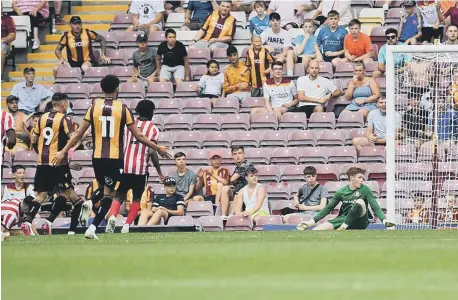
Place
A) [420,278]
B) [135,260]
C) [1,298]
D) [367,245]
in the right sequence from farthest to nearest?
[367,245] < [135,260] < [420,278] < [1,298]

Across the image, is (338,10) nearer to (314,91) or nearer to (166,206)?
(314,91)

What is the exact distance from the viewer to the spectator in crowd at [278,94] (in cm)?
1934

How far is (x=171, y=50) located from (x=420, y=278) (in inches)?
481

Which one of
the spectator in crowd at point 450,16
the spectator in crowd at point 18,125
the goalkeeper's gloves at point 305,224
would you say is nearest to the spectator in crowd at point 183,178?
the goalkeeper's gloves at point 305,224

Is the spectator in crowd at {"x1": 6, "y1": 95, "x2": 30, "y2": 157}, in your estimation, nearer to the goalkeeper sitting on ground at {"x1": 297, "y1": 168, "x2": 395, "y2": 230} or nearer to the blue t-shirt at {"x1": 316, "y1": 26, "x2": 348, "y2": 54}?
the blue t-shirt at {"x1": 316, "y1": 26, "x2": 348, "y2": 54}

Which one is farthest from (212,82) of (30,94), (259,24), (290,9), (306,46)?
(30,94)

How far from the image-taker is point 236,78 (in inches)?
781

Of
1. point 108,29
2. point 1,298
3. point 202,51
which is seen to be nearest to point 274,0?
point 202,51

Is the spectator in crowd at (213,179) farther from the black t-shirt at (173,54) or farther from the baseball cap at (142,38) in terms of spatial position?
the baseball cap at (142,38)

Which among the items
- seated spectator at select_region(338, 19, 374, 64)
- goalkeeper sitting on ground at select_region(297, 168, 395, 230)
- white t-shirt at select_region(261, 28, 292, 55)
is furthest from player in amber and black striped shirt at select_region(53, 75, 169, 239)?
white t-shirt at select_region(261, 28, 292, 55)

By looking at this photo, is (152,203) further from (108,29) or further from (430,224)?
(108,29)

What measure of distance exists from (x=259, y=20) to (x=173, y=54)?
181cm

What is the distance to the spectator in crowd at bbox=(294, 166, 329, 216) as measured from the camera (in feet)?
56.2

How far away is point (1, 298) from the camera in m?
7.73
